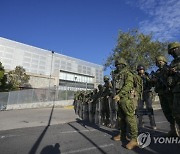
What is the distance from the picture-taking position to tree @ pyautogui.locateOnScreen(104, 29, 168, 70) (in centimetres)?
2981

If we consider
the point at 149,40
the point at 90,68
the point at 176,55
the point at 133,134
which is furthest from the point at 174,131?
the point at 90,68

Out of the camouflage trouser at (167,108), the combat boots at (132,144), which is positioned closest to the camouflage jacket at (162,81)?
the camouflage trouser at (167,108)

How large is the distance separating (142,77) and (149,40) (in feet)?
79.8

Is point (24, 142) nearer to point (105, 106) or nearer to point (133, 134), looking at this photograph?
point (133, 134)

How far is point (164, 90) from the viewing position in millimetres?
5543

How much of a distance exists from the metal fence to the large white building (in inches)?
1056

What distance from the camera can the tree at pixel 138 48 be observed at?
97.8 ft

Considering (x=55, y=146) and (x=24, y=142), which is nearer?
(x=55, y=146)

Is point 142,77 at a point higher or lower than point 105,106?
higher

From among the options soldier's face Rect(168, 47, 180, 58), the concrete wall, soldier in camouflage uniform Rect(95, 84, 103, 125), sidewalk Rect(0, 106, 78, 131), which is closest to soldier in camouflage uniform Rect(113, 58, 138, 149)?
soldier's face Rect(168, 47, 180, 58)

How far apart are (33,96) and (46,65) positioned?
41.5m

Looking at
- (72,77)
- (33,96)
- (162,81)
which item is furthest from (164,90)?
(72,77)

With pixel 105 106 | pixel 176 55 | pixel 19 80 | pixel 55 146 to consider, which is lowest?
pixel 55 146

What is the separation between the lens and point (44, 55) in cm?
6944
